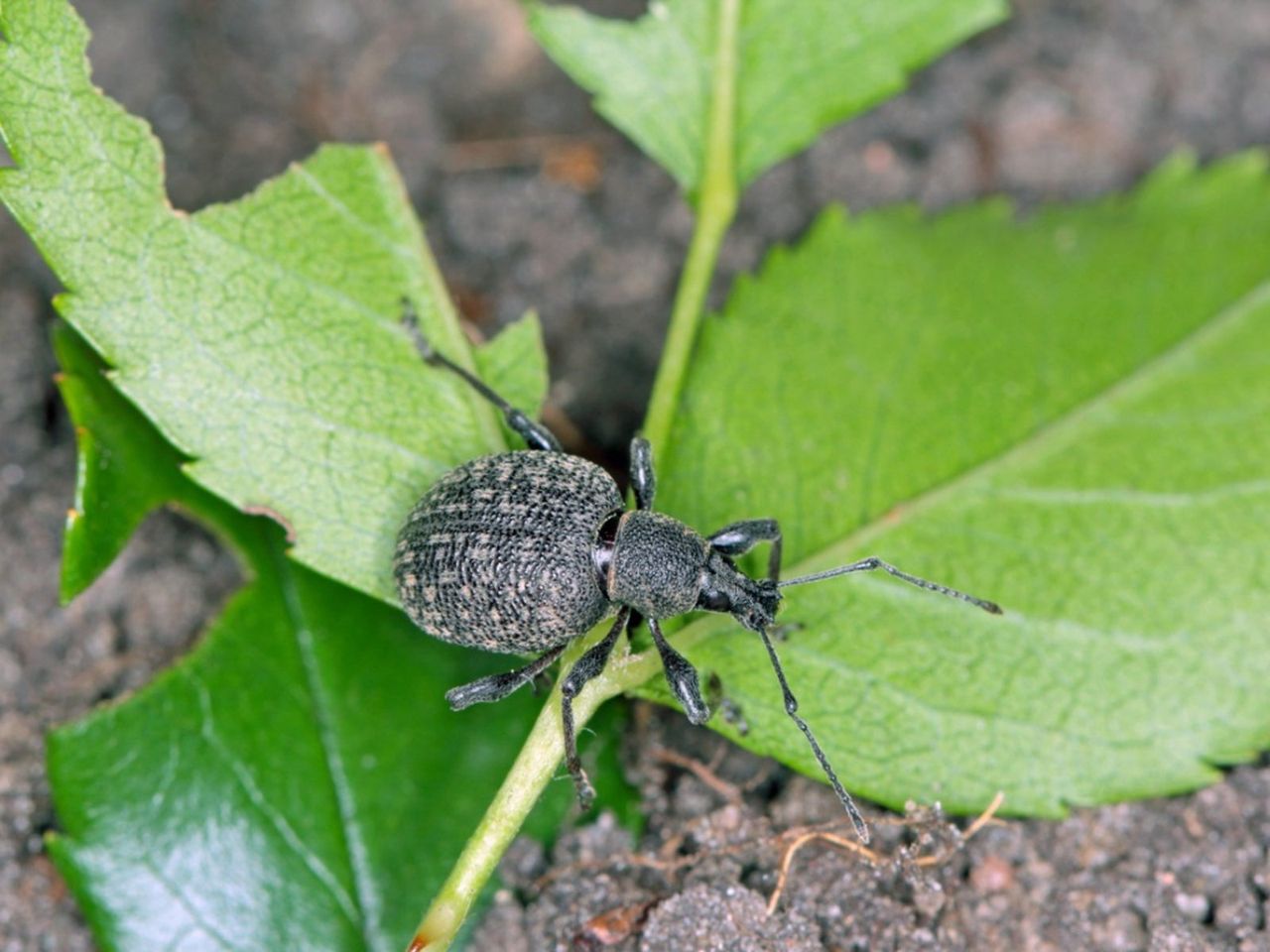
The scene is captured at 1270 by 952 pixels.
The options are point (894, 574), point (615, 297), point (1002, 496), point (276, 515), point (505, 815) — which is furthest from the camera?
point (615, 297)

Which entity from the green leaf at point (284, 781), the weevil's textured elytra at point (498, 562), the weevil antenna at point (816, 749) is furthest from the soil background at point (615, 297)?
the weevil's textured elytra at point (498, 562)

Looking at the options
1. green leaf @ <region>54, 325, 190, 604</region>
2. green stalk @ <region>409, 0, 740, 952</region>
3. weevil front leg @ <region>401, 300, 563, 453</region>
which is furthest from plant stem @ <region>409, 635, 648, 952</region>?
green leaf @ <region>54, 325, 190, 604</region>

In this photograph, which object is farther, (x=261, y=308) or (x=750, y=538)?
(x=750, y=538)

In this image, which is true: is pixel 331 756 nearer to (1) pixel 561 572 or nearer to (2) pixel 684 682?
(1) pixel 561 572

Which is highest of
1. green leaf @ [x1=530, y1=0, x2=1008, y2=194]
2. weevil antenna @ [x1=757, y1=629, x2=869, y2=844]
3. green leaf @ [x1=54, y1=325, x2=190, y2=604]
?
green leaf @ [x1=530, y1=0, x2=1008, y2=194]

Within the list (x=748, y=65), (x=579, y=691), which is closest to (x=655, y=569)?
(x=579, y=691)

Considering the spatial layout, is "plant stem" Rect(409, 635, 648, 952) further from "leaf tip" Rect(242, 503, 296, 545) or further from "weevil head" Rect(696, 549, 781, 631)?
"leaf tip" Rect(242, 503, 296, 545)

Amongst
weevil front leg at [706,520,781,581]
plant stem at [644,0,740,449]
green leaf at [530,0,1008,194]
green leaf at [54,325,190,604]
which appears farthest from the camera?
green leaf at [530,0,1008,194]
